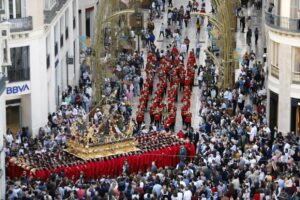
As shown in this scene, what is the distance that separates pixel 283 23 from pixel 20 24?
15075 millimetres

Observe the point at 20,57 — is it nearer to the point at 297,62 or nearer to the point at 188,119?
the point at 188,119

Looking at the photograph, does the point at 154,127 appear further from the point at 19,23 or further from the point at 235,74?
the point at 235,74

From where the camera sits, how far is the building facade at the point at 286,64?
227 feet

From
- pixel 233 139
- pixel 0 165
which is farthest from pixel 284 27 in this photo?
pixel 0 165

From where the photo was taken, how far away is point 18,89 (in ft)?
225

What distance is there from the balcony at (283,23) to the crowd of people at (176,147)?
213 inches

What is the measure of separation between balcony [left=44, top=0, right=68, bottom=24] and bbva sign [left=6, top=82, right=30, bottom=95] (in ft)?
15.8

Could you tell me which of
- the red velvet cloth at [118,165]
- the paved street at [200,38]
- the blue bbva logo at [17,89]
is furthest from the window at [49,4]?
the red velvet cloth at [118,165]

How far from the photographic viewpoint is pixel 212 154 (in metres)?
61.7

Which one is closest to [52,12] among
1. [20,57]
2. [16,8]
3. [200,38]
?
[16,8]

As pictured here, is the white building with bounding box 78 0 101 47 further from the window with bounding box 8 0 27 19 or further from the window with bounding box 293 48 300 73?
the window with bounding box 293 48 300 73

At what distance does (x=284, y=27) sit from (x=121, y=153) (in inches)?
512

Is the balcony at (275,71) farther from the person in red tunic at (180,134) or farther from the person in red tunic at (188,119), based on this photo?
the person in red tunic at (180,134)

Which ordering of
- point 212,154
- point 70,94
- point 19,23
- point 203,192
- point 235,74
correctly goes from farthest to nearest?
point 235,74
point 70,94
point 19,23
point 212,154
point 203,192
